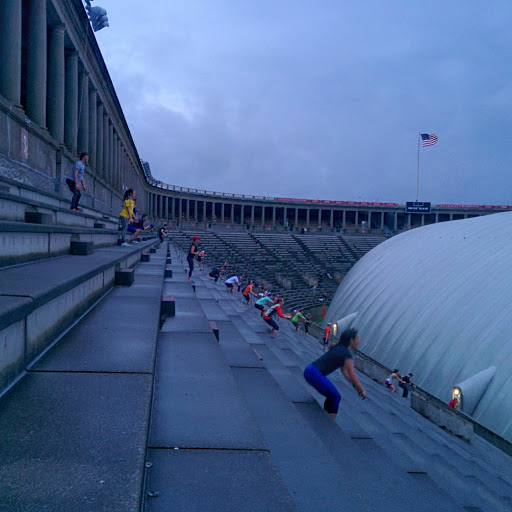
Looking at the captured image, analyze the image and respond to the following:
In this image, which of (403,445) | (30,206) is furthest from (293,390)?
(30,206)

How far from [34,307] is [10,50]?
11.4m

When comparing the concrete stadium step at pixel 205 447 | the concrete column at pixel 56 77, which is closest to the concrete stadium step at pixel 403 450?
the concrete stadium step at pixel 205 447

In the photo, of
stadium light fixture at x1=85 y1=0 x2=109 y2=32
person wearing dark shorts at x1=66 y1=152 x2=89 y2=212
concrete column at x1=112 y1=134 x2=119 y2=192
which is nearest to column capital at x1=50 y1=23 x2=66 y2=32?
stadium light fixture at x1=85 y1=0 x2=109 y2=32

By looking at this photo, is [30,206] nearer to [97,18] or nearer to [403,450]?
[403,450]

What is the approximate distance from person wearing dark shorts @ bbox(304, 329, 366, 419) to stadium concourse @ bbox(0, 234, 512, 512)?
218mm

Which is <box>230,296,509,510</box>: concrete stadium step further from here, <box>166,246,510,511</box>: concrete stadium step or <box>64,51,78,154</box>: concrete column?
<box>64,51,78,154</box>: concrete column

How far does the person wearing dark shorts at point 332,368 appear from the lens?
467 centimetres

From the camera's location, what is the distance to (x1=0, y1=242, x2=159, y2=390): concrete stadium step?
2.45m

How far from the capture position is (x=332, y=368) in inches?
188

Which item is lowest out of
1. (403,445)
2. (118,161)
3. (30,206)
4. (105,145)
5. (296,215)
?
(403,445)

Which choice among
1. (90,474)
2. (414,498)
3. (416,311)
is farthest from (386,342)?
(90,474)

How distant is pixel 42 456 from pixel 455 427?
9242 millimetres

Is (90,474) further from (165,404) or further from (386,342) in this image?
(386,342)

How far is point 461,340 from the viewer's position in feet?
39.0
